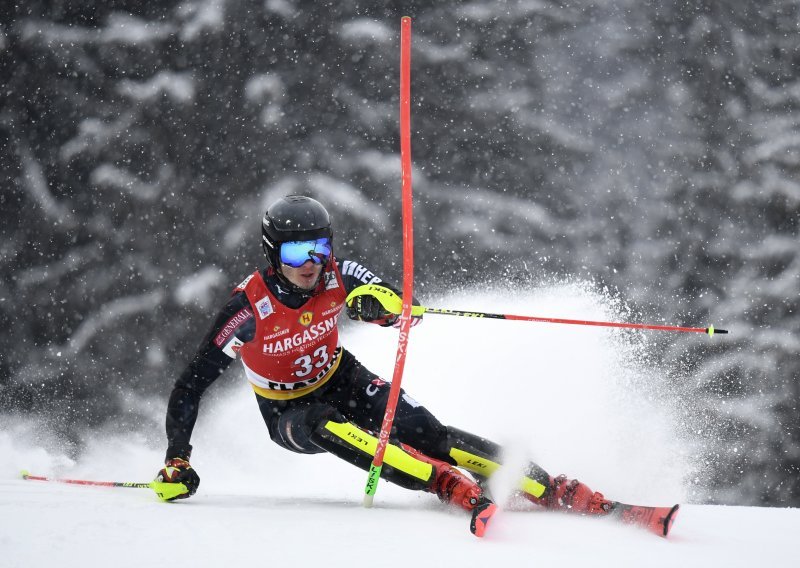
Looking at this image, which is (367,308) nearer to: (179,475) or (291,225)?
(291,225)

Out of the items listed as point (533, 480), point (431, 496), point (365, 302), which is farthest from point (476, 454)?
point (365, 302)

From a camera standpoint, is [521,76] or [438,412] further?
[521,76]

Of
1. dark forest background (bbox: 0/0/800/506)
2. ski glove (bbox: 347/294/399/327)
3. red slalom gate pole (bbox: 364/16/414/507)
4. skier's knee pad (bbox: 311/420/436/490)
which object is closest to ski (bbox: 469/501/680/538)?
skier's knee pad (bbox: 311/420/436/490)

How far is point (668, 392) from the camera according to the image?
19.5 ft

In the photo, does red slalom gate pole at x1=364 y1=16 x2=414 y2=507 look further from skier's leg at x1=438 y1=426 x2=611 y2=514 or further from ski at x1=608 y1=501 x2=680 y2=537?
ski at x1=608 y1=501 x2=680 y2=537

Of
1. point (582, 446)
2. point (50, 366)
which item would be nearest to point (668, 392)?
point (582, 446)

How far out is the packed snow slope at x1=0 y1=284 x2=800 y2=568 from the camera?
197 cm

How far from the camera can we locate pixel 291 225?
276 centimetres

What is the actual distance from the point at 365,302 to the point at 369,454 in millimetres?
546

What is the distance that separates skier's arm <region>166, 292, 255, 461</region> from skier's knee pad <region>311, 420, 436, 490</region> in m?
0.47

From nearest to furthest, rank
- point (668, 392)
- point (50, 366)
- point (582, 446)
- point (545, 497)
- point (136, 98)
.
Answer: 1. point (545, 497)
2. point (582, 446)
3. point (668, 392)
4. point (50, 366)
5. point (136, 98)

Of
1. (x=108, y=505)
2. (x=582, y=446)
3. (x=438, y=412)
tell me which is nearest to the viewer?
(x=108, y=505)

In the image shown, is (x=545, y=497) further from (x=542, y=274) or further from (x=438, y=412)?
(x=542, y=274)

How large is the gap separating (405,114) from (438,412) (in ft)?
10.7
